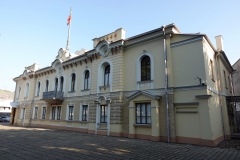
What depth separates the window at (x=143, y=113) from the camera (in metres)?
12.9

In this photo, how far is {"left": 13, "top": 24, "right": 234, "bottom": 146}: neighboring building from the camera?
36.9 ft

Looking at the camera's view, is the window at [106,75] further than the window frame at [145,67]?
Yes

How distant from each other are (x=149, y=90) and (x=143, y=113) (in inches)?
72.5

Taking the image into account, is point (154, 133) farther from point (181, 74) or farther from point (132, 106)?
point (181, 74)

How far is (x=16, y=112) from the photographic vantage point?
29047 mm

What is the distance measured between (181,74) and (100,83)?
308 inches

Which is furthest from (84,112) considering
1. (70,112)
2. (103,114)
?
(103,114)

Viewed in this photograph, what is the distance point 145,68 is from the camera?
46.0 feet

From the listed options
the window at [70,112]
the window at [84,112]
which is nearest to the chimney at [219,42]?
the window at [84,112]

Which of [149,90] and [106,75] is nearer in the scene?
[149,90]

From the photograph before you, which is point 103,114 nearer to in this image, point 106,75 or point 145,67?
point 106,75

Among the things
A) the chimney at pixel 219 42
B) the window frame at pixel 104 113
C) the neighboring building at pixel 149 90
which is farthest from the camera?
the chimney at pixel 219 42


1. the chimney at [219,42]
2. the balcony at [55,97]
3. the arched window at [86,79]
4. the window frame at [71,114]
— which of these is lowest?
the window frame at [71,114]

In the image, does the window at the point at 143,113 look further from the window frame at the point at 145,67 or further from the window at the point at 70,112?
the window at the point at 70,112
